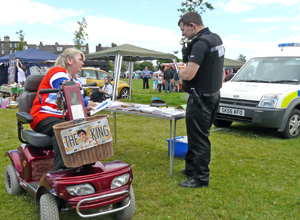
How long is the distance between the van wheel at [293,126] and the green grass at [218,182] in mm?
238

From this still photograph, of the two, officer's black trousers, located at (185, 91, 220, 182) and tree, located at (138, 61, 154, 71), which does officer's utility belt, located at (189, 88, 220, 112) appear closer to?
officer's black trousers, located at (185, 91, 220, 182)

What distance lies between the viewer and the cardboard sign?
2.27 m

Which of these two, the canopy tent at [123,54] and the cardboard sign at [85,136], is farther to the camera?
the canopy tent at [123,54]

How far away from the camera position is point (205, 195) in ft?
11.0

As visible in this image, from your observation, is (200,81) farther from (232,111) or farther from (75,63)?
(232,111)

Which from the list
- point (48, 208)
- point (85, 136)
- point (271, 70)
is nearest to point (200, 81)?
point (85, 136)

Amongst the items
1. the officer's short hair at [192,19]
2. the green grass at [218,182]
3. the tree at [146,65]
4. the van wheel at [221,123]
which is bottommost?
the green grass at [218,182]

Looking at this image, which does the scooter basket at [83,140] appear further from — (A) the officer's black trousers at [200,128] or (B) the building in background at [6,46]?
(B) the building in background at [6,46]

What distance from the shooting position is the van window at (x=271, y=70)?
6539mm

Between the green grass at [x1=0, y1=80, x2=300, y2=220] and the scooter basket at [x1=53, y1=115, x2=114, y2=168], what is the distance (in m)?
0.85

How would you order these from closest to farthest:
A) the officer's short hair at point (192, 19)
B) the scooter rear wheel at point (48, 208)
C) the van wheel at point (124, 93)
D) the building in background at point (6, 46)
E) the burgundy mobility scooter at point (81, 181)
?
the burgundy mobility scooter at point (81, 181) < the scooter rear wheel at point (48, 208) < the officer's short hair at point (192, 19) < the van wheel at point (124, 93) < the building in background at point (6, 46)

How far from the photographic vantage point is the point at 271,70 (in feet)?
22.6

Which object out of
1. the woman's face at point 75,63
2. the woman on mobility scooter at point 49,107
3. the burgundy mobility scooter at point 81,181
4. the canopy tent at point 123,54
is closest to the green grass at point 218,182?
the burgundy mobility scooter at point 81,181

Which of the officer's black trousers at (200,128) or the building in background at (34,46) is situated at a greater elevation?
the building in background at (34,46)
